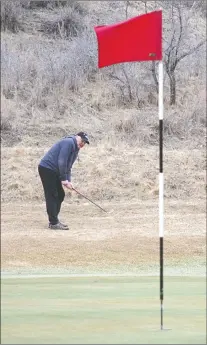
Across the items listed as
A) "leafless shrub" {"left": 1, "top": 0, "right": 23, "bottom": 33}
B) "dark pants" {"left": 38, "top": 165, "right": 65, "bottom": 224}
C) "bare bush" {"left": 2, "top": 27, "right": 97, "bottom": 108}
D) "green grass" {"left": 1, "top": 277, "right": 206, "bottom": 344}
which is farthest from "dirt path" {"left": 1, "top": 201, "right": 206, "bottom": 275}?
"leafless shrub" {"left": 1, "top": 0, "right": 23, "bottom": 33}

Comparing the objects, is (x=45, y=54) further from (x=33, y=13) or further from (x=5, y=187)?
(x=5, y=187)

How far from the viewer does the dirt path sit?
1312 centimetres

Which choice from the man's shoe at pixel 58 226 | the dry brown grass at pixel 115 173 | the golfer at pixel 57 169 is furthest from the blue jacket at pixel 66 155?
the dry brown grass at pixel 115 173

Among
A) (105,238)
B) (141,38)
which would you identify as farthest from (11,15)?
(141,38)

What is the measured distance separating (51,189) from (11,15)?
11286mm

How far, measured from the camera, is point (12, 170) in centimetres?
1922

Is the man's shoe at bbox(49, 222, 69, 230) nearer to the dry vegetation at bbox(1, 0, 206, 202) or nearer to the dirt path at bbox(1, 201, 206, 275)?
the dirt path at bbox(1, 201, 206, 275)

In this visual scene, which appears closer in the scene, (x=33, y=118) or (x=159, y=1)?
(x=33, y=118)

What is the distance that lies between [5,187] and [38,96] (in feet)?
13.5

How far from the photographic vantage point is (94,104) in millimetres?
22281

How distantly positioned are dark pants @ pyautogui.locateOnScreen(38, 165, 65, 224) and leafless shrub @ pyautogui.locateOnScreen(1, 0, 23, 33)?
10985 millimetres

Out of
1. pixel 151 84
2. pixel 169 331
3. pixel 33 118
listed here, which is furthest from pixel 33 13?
pixel 169 331

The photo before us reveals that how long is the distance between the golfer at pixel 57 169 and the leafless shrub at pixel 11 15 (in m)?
10.7

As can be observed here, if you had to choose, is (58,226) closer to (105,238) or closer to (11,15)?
(105,238)
